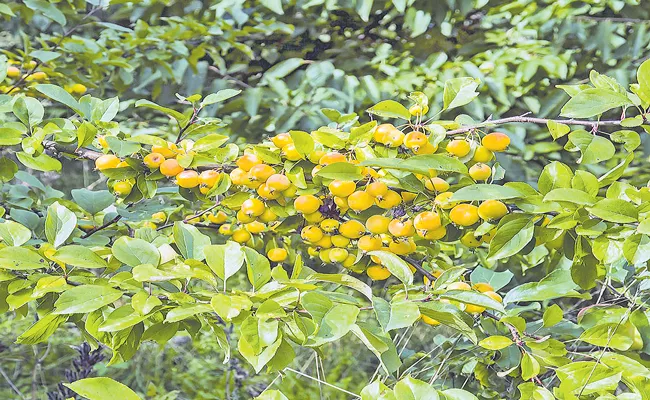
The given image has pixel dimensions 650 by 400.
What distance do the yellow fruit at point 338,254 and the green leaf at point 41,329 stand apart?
0.34 metres

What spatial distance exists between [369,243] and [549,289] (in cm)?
24

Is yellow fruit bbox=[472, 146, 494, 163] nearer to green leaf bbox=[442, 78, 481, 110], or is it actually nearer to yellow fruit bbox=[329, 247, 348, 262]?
green leaf bbox=[442, 78, 481, 110]

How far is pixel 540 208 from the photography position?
0.69 metres

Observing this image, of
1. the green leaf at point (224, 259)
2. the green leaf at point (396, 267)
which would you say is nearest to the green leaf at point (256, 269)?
the green leaf at point (224, 259)

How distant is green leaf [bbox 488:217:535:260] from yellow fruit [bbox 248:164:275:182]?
0.98ft

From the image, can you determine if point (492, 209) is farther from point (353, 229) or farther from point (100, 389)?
point (100, 389)

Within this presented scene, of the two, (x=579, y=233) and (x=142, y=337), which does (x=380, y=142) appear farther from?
(x=142, y=337)

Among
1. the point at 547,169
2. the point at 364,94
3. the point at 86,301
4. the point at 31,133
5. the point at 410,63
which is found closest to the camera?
the point at 86,301

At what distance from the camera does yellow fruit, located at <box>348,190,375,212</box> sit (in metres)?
0.74

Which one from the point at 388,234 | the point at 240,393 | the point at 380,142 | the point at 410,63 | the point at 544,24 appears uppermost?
the point at 380,142

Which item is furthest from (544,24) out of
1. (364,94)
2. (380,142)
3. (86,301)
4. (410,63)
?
(86,301)

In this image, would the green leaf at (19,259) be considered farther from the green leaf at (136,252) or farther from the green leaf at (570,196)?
the green leaf at (570,196)

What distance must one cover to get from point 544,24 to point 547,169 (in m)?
1.67

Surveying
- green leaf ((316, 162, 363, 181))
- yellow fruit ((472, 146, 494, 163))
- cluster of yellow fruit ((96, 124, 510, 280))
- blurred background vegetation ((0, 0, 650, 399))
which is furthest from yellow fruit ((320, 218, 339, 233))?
blurred background vegetation ((0, 0, 650, 399))
